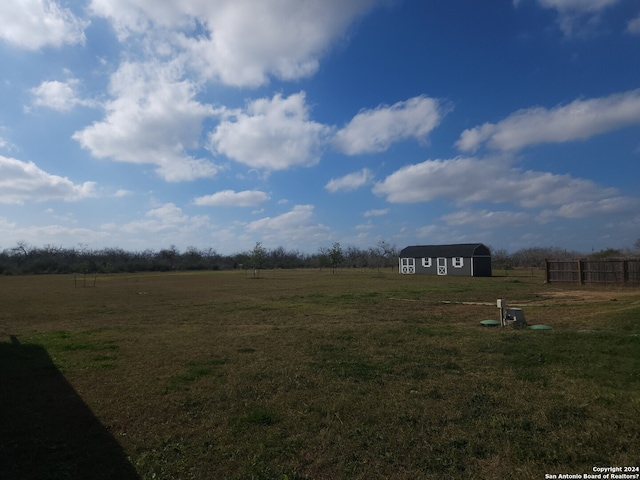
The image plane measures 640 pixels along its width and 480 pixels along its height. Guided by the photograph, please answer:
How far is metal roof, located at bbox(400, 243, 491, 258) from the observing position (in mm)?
50938

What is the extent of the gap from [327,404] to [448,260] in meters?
50.4

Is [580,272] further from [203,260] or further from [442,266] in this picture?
[203,260]

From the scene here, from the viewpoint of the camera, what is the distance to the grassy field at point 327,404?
4191mm

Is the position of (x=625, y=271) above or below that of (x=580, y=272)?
above

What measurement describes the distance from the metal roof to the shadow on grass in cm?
4909

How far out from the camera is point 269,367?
26.6ft

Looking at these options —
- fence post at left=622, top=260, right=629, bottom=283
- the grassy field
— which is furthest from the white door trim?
the grassy field

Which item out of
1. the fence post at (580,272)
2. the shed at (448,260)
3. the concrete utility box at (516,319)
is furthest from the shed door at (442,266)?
the concrete utility box at (516,319)

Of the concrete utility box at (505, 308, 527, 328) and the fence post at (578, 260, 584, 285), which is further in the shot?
the fence post at (578, 260, 584, 285)

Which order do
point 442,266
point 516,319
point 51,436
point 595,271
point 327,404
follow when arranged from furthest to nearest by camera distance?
point 442,266
point 595,271
point 516,319
point 327,404
point 51,436

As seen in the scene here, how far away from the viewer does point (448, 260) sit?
175 feet

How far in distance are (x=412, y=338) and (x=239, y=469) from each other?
23.9ft
